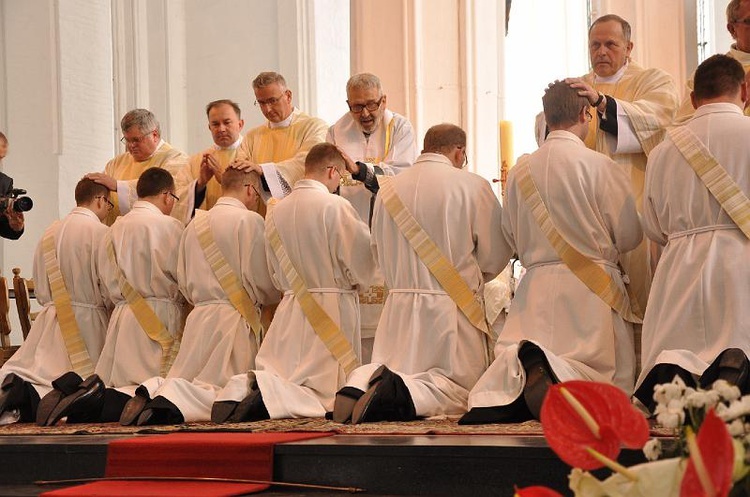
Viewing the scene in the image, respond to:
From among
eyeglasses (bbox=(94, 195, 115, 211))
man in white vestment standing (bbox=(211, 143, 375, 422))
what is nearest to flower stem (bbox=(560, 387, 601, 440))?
man in white vestment standing (bbox=(211, 143, 375, 422))

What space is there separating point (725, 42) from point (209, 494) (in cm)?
1133

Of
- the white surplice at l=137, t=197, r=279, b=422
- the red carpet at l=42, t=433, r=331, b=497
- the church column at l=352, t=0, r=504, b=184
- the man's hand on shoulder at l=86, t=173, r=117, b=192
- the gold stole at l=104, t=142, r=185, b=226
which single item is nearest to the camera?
the red carpet at l=42, t=433, r=331, b=497

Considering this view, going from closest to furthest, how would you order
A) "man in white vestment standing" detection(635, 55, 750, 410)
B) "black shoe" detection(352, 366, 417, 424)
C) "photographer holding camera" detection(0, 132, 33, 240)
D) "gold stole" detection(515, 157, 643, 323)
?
1. "man in white vestment standing" detection(635, 55, 750, 410)
2. "black shoe" detection(352, 366, 417, 424)
3. "gold stole" detection(515, 157, 643, 323)
4. "photographer holding camera" detection(0, 132, 33, 240)

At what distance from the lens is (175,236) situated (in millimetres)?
8555

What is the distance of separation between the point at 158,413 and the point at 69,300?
6.08 feet

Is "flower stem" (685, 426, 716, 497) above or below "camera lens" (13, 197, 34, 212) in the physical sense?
below

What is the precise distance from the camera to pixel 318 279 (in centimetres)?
764

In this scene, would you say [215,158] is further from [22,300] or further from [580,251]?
[580,251]

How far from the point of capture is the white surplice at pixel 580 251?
6465 millimetres

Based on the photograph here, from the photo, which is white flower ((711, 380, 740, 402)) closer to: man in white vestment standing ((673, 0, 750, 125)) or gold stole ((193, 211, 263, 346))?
man in white vestment standing ((673, 0, 750, 125))

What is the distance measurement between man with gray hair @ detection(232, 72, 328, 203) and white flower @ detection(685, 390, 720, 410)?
682 centimetres

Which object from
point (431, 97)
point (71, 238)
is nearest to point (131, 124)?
point (71, 238)

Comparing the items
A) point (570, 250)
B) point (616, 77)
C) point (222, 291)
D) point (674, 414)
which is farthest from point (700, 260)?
point (674, 414)

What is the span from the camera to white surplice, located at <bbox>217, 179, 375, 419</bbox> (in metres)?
7.50
